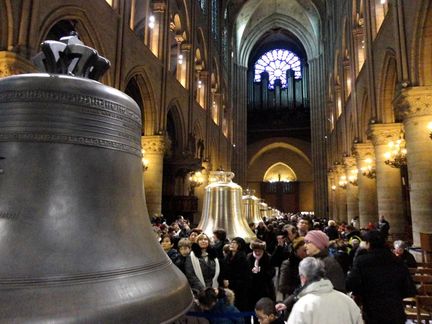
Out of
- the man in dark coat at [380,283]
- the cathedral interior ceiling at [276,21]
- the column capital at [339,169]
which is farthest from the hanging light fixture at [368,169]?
the cathedral interior ceiling at [276,21]

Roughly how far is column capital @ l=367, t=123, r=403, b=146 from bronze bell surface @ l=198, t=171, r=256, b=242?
791 cm

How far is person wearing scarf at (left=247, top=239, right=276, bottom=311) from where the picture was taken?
12.1 feet

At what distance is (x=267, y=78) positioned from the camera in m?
40.1

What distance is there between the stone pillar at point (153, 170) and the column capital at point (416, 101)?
7.50 metres

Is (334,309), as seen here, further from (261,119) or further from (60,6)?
(261,119)

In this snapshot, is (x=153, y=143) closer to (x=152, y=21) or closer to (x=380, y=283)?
(x=152, y=21)

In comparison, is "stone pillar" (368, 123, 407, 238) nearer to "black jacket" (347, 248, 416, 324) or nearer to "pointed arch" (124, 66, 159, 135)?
"pointed arch" (124, 66, 159, 135)

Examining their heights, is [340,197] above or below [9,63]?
below

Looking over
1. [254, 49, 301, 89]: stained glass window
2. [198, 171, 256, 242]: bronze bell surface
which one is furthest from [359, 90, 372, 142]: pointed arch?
[254, 49, 301, 89]: stained glass window

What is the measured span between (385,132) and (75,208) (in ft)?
39.7

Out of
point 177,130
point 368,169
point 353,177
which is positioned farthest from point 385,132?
point 177,130

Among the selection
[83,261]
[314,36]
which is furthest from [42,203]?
[314,36]

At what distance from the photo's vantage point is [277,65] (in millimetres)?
40375

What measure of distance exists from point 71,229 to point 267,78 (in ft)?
133
